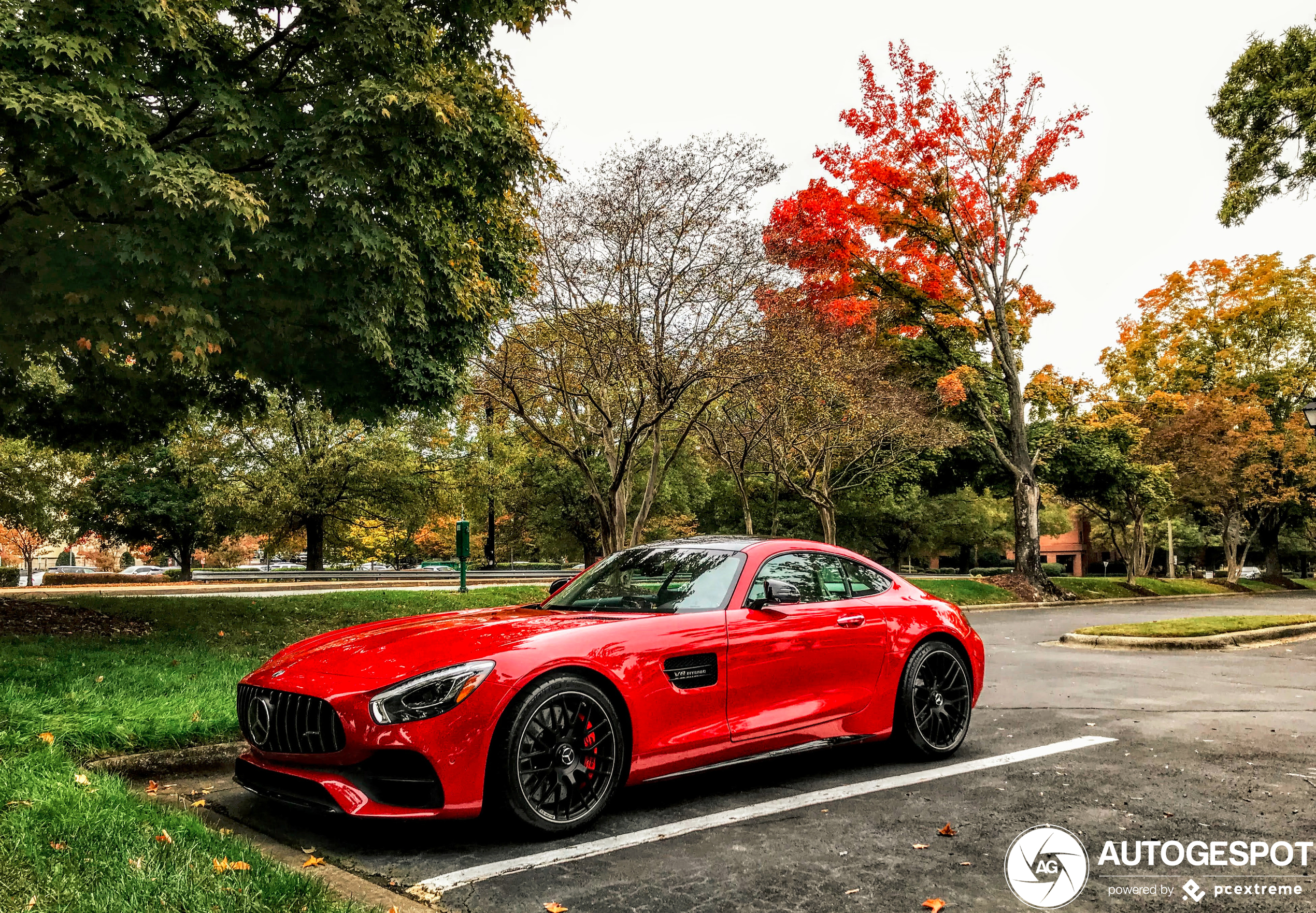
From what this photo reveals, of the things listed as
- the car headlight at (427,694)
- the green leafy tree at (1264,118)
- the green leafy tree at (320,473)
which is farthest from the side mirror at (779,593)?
the green leafy tree at (320,473)

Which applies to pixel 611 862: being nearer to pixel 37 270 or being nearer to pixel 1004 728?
pixel 1004 728

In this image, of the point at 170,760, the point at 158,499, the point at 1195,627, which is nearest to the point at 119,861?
the point at 170,760

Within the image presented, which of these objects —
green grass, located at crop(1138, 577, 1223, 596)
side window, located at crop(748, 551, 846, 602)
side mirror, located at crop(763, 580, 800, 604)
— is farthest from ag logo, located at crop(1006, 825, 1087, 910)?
green grass, located at crop(1138, 577, 1223, 596)

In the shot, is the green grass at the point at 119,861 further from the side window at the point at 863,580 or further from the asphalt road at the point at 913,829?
the side window at the point at 863,580

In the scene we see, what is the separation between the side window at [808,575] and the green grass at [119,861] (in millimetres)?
2963

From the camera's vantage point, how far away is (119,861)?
3541 millimetres

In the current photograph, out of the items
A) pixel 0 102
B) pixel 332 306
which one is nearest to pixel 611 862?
pixel 0 102

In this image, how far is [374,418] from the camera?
1209cm

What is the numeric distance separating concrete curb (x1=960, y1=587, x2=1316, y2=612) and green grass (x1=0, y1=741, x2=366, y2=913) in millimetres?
21063

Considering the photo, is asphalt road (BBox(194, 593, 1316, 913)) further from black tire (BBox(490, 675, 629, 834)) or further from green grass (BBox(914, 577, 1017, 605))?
green grass (BBox(914, 577, 1017, 605))

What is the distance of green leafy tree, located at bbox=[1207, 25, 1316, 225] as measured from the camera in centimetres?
1491

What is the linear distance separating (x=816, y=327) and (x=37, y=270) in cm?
1597

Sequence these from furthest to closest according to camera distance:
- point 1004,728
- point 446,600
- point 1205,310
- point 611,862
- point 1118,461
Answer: point 1205,310, point 1118,461, point 446,600, point 1004,728, point 611,862

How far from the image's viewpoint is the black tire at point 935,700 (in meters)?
5.91
